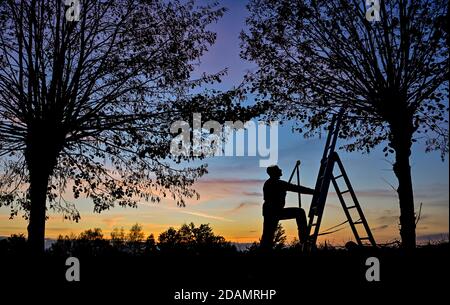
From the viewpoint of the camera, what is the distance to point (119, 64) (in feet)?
48.6

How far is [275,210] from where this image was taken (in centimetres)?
1075

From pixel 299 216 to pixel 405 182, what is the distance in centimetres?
517

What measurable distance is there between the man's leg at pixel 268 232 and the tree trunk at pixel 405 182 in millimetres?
5155

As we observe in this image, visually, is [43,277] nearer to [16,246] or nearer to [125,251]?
[125,251]

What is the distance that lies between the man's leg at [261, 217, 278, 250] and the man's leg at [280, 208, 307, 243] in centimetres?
25

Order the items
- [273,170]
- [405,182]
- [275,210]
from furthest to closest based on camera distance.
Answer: [405,182] → [273,170] → [275,210]

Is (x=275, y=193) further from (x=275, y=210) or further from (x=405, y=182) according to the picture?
(x=405, y=182)

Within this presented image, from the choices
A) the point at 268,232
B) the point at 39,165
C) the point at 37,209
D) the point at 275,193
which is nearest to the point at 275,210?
the point at 275,193

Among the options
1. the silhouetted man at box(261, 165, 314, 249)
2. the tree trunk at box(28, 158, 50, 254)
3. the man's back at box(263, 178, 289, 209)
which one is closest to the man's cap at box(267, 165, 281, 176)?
the silhouetted man at box(261, 165, 314, 249)

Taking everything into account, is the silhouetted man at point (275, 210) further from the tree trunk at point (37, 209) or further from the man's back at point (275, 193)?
the tree trunk at point (37, 209)

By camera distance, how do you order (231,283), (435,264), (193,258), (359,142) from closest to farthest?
(231,283) < (435,264) < (193,258) < (359,142)

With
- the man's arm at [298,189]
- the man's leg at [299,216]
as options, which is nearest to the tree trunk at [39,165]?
the man's leg at [299,216]
